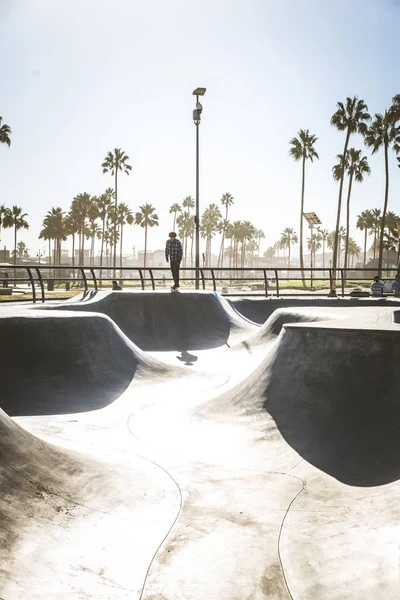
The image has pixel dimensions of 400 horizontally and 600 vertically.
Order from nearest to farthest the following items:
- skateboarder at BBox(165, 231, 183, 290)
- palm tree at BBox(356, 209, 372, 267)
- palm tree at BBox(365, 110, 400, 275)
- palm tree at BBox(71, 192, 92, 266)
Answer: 1. skateboarder at BBox(165, 231, 183, 290)
2. palm tree at BBox(365, 110, 400, 275)
3. palm tree at BBox(71, 192, 92, 266)
4. palm tree at BBox(356, 209, 372, 267)

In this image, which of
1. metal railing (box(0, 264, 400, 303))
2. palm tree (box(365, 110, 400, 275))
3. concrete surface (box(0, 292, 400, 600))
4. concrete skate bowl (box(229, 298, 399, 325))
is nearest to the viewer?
concrete surface (box(0, 292, 400, 600))

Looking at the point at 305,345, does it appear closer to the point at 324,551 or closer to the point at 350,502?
the point at 350,502

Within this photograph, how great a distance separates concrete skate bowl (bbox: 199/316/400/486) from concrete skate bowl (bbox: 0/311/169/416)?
2331mm

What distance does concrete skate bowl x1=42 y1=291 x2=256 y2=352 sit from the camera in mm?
13344

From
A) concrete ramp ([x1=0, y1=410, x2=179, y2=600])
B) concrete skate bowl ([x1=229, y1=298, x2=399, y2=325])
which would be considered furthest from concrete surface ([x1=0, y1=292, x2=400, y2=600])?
concrete skate bowl ([x1=229, y1=298, x2=399, y2=325])

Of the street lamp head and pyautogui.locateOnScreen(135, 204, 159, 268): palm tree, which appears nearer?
the street lamp head

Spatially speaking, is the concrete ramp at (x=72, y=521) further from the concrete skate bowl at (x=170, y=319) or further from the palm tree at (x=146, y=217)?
the palm tree at (x=146, y=217)

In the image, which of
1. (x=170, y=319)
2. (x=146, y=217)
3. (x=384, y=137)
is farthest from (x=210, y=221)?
(x=170, y=319)

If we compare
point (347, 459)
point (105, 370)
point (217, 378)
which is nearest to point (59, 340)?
point (105, 370)

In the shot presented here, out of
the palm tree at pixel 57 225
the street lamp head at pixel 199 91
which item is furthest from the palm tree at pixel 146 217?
A: the street lamp head at pixel 199 91

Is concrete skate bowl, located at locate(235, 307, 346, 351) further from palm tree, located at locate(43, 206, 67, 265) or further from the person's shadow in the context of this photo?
palm tree, located at locate(43, 206, 67, 265)

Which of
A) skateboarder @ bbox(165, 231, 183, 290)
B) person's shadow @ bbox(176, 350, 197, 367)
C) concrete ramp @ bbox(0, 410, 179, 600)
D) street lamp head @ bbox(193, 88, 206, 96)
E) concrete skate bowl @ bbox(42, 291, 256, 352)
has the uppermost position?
street lamp head @ bbox(193, 88, 206, 96)

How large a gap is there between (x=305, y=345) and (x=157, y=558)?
3488mm

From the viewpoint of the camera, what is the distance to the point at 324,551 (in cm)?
340
